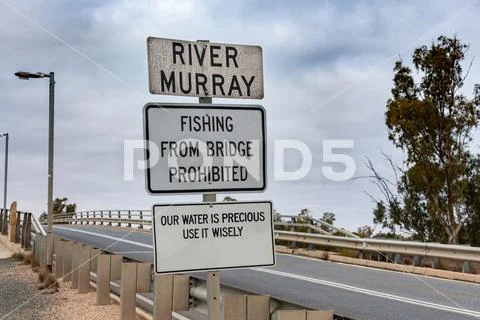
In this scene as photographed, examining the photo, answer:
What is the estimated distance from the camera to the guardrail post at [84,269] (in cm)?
1115

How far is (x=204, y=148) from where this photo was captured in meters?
4.26

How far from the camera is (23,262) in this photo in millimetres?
21812

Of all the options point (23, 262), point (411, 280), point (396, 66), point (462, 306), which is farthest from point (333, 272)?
point (396, 66)

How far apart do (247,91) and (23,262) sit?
A: 19384mm

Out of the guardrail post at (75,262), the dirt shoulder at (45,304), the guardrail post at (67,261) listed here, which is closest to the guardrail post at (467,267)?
the dirt shoulder at (45,304)

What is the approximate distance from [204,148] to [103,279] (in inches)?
232

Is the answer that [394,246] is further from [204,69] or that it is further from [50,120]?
[204,69]

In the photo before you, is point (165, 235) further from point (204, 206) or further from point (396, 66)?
point (396, 66)

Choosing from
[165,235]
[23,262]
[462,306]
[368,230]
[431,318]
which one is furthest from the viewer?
[368,230]

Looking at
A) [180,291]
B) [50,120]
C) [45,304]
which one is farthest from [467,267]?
[50,120]

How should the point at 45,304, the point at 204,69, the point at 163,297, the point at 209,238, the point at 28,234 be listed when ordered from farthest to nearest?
the point at 28,234, the point at 45,304, the point at 163,297, the point at 204,69, the point at 209,238

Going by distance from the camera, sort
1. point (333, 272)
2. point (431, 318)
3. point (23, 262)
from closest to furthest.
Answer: point (431, 318) < point (333, 272) < point (23, 262)

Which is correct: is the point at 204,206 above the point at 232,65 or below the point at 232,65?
below

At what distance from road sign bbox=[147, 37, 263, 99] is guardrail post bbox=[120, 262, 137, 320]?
3.77 meters
